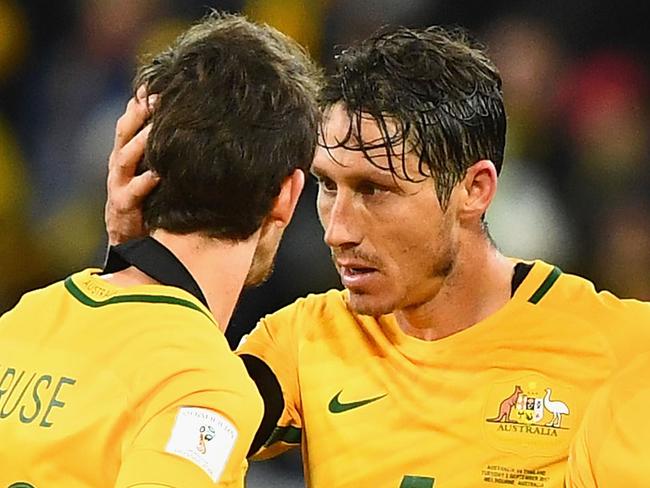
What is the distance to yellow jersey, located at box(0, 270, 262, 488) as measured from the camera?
4.38 ft

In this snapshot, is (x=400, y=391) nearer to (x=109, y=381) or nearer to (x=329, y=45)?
(x=109, y=381)

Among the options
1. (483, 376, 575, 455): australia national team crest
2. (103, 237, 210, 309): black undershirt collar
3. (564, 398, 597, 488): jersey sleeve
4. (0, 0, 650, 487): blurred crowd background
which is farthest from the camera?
(0, 0, 650, 487): blurred crowd background

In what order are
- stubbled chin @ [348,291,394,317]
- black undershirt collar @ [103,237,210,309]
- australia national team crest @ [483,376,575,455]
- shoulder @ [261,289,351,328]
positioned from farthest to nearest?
shoulder @ [261,289,351,328] → stubbled chin @ [348,291,394,317] → australia national team crest @ [483,376,575,455] → black undershirt collar @ [103,237,210,309]

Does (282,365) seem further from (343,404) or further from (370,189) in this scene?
(370,189)

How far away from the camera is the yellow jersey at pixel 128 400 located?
134 centimetres

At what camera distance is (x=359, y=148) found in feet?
6.25

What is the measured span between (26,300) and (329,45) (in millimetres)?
3004

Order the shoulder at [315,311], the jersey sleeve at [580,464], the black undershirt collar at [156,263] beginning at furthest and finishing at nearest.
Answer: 1. the shoulder at [315,311]
2. the jersey sleeve at [580,464]
3. the black undershirt collar at [156,263]

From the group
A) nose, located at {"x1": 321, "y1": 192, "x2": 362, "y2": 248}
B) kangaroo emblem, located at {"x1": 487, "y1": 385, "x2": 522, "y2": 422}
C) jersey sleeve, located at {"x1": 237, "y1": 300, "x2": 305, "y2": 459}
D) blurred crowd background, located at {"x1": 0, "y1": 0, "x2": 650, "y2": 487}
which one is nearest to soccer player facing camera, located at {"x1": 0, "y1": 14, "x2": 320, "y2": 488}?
nose, located at {"x1": 321, "y1": 192, "x2": 362, "y2": 248}

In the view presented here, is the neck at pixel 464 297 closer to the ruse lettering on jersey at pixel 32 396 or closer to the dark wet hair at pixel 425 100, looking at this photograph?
the dark wet hair at pixel 425 100

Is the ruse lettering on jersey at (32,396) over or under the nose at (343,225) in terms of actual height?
under

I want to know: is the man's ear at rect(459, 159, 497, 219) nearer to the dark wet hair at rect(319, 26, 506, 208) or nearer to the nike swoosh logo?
the dark wet hair at rect(319, 26, 506, 208)

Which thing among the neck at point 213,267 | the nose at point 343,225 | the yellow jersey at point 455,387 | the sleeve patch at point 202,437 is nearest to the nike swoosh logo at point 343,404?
the yellow jersey at point 455,387

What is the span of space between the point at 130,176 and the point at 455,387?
64cm
